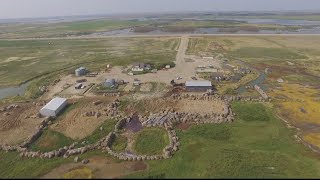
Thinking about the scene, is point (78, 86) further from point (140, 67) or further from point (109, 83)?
point (140, 67)

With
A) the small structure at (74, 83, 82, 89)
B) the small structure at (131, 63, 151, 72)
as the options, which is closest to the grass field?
the small structure at (74, 83, 82, 89)

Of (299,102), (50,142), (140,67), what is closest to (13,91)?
(140,67)

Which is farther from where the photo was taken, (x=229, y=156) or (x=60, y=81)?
(x=60, y=81)

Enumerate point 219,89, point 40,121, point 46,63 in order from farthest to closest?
point 46,63, point 219,89, point 40,121

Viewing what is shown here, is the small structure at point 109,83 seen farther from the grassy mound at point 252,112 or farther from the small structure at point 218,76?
the grassy mound at point 252,112

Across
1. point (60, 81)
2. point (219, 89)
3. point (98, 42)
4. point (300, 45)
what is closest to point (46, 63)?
point (60, 81)

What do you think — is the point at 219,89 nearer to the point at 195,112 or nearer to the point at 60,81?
the point at 195,112

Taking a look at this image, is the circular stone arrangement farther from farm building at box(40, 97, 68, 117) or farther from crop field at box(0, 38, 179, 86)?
crop field at box(0, 38, 179, 86)
